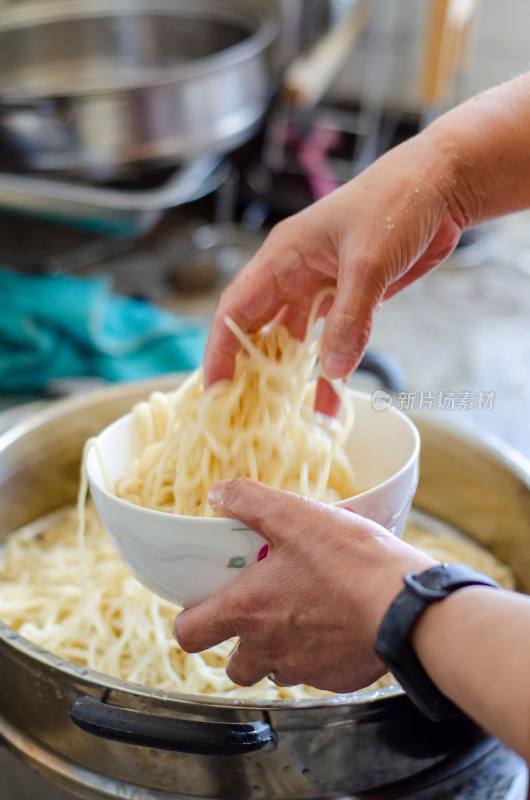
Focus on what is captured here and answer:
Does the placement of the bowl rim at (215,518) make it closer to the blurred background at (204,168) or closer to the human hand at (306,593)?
the human hand at (306,593)

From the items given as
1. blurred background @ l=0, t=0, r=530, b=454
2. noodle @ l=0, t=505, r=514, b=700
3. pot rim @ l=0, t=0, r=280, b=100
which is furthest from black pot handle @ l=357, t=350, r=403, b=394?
pot rim @ l=0, t=0, r=280, b=100

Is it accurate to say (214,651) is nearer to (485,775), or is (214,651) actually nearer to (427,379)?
(485,775)

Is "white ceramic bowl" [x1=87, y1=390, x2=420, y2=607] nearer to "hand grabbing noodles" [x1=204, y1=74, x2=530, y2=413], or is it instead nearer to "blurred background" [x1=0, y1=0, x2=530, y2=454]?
"hand grabbing noodles" [x1=204, y1=74, x2=530, y2=413]

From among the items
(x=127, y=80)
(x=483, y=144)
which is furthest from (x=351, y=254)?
(x=127, y=80)

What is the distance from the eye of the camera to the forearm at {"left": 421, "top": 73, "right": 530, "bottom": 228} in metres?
0.69

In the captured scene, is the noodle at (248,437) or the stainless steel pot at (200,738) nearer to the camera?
the stainless steel pot at (200,738)

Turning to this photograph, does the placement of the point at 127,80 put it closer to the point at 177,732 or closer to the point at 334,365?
the point at 334,365

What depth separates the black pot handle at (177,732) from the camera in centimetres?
55

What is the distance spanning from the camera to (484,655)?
1.50 ft

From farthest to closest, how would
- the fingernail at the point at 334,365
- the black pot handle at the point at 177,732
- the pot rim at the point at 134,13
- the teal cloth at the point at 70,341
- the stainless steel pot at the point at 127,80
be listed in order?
the pot rim at the point at 134,13
the teal cloth at the point at 70,341
the stainless steel pot at the point at 127,80
the fingernail at the point at 334,365
the black pot handle at the point at 177,732

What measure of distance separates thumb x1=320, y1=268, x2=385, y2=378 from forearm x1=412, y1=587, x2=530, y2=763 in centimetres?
23

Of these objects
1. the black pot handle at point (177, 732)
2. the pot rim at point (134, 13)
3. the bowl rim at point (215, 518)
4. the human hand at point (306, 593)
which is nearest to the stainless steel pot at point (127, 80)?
the pot rim at point (134, 13)

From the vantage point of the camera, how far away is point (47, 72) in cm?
181

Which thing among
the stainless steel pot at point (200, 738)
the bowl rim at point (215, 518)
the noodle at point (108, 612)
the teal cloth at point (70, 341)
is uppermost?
the bowl rim at point (215, 518)
